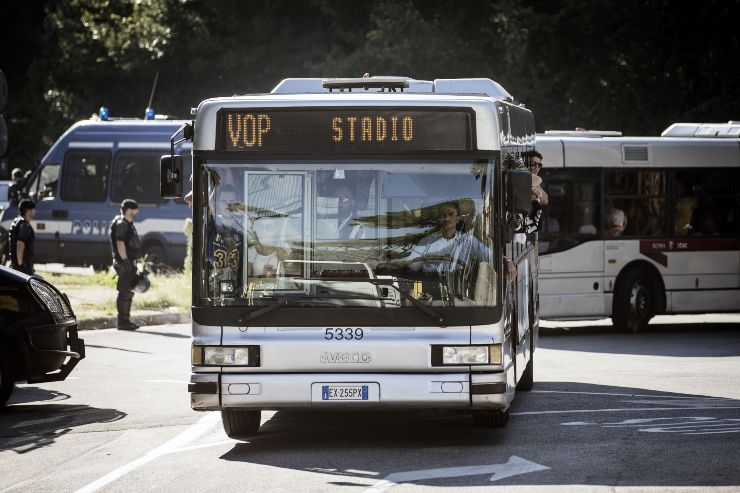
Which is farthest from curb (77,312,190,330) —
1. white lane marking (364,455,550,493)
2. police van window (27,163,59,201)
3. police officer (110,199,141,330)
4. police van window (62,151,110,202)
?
white lane marking (364,455,550,493)

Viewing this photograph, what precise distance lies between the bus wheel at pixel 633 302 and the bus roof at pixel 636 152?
1.53 metres

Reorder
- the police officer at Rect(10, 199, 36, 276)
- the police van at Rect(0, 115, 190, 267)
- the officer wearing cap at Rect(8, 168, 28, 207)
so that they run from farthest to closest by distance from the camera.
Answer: the officer wearing cap at Rect(8, 168, 28, 207) < the police van at Rect(0, 115, 190, 267) < the police officer at Rect(10, 199, 36, 276)

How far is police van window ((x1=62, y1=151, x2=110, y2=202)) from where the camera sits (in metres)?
32.2

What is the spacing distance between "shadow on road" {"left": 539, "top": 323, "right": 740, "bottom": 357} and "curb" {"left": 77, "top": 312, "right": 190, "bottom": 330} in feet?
18.3

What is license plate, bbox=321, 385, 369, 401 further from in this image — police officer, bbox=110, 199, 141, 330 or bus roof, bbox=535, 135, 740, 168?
police officer, bbox=110, 199, 141, 330

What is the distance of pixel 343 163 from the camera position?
1128 cm

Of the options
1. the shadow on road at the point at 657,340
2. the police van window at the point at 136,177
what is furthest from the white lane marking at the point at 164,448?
the police van window at the point at 136,177

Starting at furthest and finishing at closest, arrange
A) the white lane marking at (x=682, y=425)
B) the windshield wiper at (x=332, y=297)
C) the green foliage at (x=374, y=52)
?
the green foliage at (x=374, y=52) < the white lane marking at (x=682, y=425) < the windshield wiper at (x=332, y=297)

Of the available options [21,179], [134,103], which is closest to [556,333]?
[21,179]

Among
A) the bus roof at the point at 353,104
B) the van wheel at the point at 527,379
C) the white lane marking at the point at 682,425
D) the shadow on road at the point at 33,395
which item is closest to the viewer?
the bus roof at the point at 353,104

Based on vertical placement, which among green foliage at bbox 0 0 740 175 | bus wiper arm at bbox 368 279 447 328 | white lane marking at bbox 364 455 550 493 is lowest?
white lane marking at bbox 364 455 550 493

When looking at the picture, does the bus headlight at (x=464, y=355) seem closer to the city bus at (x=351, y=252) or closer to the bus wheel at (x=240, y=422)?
the city bus at (x=351, y=252)

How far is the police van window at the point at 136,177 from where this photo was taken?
31.8m

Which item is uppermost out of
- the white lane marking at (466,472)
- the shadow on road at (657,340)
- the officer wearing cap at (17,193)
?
the officer wearing cap at (17,193)
